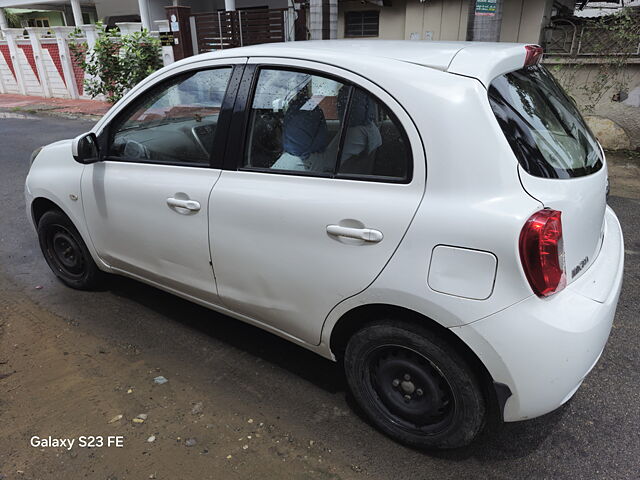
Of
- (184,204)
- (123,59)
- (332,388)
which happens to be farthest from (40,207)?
(123,59)

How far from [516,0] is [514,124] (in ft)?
28.2

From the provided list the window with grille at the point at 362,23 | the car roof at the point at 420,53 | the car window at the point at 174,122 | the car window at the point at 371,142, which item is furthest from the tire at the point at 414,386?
the window with grille at the point at 362,23

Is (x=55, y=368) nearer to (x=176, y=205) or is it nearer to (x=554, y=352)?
(x=176, y=205)

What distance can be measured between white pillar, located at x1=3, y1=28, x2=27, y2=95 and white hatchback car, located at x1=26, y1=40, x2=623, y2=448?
65.4 feet

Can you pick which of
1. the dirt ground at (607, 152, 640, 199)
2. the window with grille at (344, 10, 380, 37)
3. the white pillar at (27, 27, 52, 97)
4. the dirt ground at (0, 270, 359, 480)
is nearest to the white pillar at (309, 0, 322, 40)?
the window with grille at (344, 10, 380, 37)

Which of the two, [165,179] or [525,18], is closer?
[165,179]

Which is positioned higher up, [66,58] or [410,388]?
[66,58]

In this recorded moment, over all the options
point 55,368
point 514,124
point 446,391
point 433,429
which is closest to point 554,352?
point 446,391

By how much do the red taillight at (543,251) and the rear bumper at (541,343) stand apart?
62 millimetres

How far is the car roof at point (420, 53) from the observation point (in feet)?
6.70

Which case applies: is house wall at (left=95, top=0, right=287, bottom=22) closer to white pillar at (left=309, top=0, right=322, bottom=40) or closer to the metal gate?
the metal gate

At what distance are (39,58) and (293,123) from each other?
19.6 m

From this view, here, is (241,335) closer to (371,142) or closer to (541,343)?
(371,142)

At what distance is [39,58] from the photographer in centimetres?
1797
